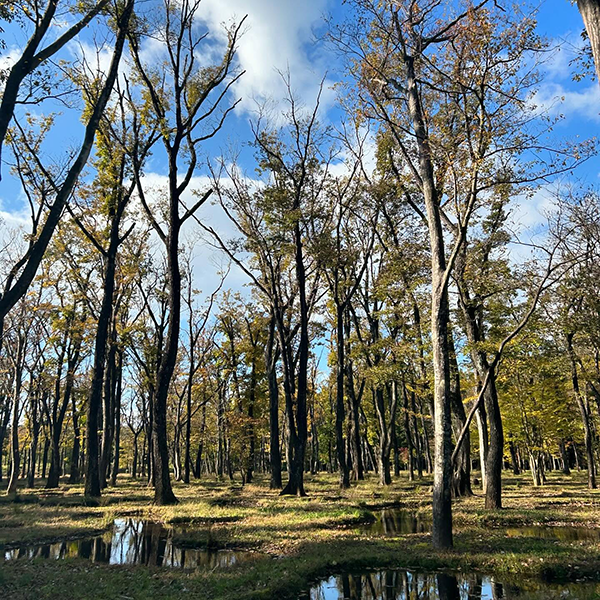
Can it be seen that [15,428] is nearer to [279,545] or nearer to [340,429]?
[340,429]

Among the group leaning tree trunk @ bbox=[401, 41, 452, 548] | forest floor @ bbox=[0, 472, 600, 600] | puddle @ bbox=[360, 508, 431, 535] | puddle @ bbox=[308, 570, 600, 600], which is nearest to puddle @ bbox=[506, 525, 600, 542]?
forest floor @ bbox=[0, 472, 600, 600]

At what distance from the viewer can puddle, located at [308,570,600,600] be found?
6660 mm

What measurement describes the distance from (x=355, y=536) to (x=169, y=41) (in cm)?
1994

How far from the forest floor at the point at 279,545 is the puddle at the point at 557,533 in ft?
0.82

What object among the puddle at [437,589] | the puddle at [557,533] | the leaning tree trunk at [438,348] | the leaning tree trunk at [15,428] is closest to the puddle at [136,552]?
the puddle at [437,589]

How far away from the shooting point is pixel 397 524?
14.0m

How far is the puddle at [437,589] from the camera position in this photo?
6660 mm

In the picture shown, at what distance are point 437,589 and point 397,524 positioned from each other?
7.26 meters

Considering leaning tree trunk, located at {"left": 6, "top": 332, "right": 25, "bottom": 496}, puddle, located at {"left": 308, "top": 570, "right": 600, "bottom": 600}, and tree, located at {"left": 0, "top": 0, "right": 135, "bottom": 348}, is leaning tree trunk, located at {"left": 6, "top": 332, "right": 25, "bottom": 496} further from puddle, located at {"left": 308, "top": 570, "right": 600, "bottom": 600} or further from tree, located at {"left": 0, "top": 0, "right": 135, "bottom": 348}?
puddle, located at {"left": 308, "top": 570, "right": 600, "bottom": 600}

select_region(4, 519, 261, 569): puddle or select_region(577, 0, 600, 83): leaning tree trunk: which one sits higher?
select_region(577, 0, 600, 83): leaning tree trunk

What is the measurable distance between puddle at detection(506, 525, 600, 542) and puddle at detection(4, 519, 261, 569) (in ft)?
23.3

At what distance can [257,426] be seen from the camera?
34.8m

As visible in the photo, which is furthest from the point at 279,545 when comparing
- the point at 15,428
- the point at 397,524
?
the point at 15,428

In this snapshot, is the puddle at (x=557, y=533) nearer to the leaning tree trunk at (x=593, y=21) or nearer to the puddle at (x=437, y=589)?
the puddle at (x=437, y=589)
